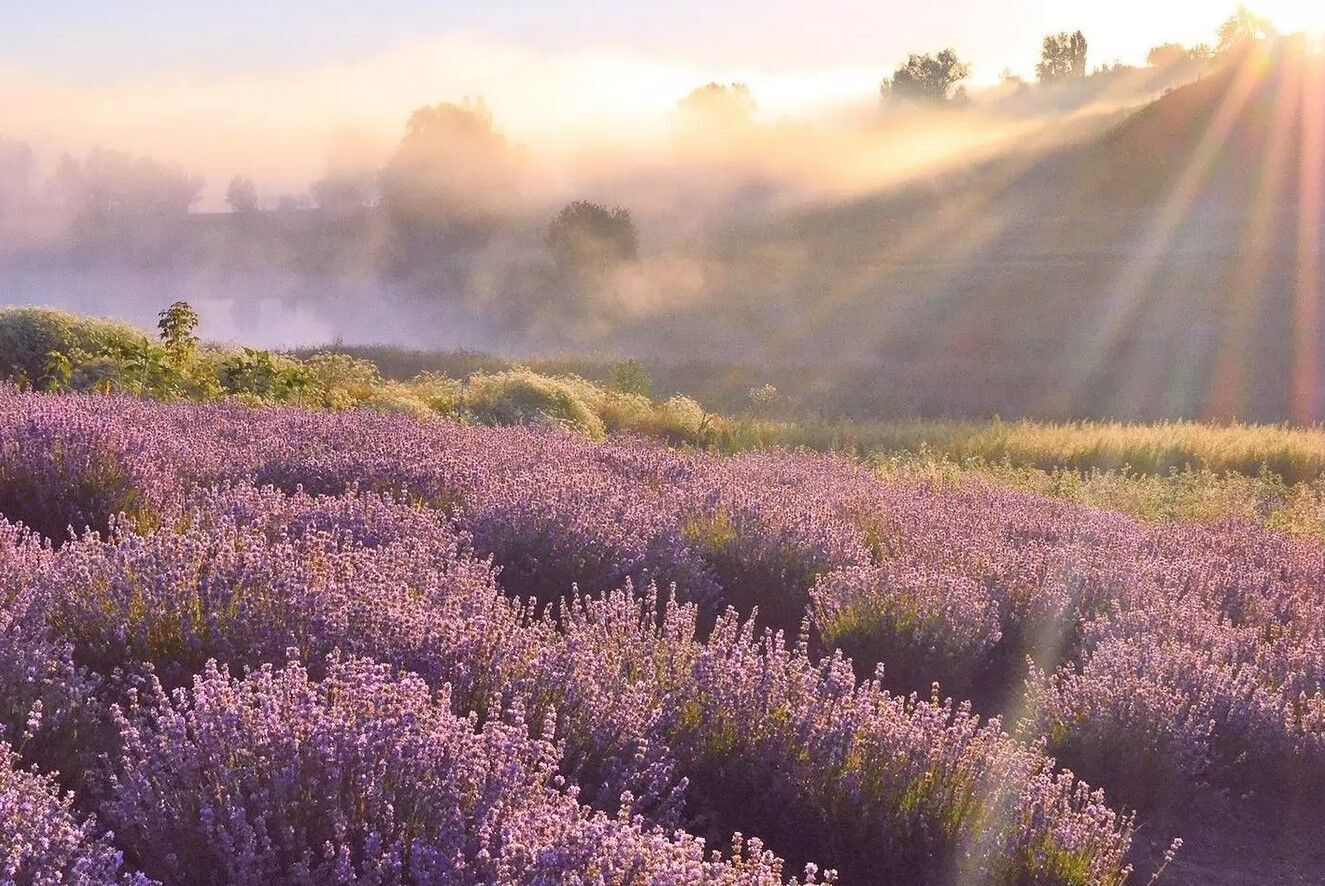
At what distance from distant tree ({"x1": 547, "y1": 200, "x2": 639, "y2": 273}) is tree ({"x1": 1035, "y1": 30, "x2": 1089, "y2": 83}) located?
5196cm

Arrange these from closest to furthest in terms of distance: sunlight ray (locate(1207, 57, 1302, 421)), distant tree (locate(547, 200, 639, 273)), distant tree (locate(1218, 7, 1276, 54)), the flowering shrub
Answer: the flowering shrub → sunlight ray (locate(1207, 57, 1302, 421)) → distant tree (locate(547, 200, 639, 273)) → distant tree (locate(1218, 7, 1276, 54))

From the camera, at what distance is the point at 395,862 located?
1.79 meters

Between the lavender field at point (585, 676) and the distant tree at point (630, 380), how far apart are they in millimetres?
11679

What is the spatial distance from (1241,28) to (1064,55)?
15579 millimetres

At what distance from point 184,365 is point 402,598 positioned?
8.42 meters

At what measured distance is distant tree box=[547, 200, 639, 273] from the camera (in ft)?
167

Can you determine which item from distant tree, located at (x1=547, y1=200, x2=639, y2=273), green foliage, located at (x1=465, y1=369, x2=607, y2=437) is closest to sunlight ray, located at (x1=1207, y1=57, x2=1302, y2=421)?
green foliage, located at (x1=465, y1=369, x2=607, y2=437)

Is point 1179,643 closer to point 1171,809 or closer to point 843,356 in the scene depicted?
point 1171,809

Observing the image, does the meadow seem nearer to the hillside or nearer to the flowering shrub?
the flowering shrub

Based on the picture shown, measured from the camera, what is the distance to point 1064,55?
89688 millimetres

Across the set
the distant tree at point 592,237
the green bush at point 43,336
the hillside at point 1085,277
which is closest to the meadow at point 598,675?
the green bush at point 43,336

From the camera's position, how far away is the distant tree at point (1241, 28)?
72.4 meters

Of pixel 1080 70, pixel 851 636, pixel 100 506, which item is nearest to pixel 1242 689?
pixel 851 636

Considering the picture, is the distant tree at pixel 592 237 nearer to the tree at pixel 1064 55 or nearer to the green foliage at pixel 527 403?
the green foliage at pixel 527 403
